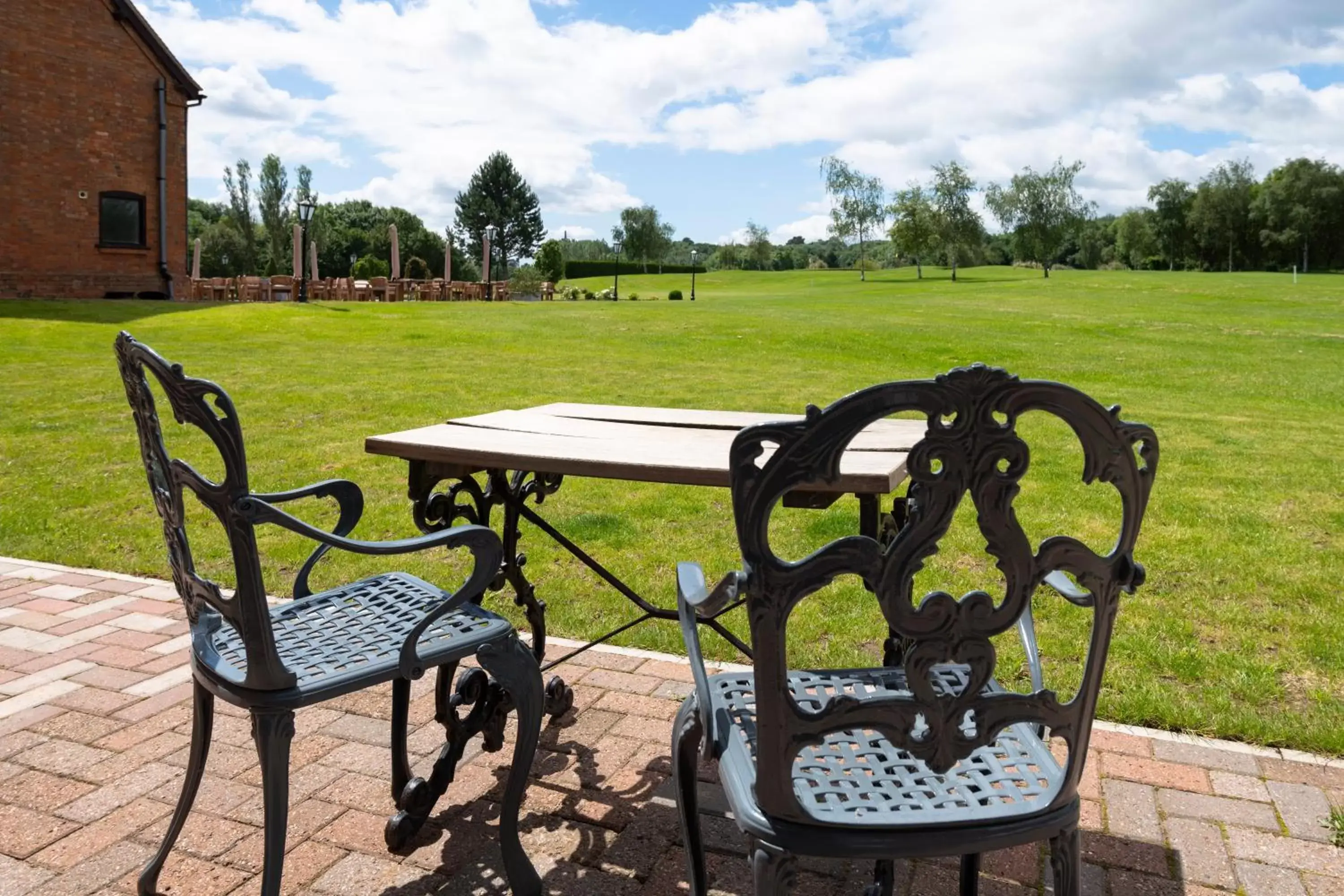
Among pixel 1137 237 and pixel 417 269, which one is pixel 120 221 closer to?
pixel 417 269

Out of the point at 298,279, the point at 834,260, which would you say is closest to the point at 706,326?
the point at 298,279

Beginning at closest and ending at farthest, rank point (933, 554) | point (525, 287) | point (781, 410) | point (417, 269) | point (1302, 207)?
1. point (933, 554)
2. point (781, 410)
3. point (525, 287)
4. point (417, 269)
5. point (1302, 207)

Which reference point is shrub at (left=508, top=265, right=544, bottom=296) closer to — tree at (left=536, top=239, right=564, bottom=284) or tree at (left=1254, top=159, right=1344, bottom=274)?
tree at (left=536, top=239, right=564, bottom=284)

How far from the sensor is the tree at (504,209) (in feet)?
249

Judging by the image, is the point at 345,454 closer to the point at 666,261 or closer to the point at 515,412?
the point at 515,412

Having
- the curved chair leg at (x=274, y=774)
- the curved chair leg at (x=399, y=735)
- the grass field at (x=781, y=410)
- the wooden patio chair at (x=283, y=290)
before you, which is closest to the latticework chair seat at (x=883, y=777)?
the curved chair leg at (x=274, y=774)

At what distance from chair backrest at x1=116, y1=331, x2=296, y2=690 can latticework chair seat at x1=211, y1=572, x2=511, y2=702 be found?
9 centimetres

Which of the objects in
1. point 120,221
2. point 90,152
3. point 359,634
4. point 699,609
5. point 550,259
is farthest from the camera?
point 550,259

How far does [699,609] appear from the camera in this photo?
1697mm

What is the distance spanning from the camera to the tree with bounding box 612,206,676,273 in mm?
63531

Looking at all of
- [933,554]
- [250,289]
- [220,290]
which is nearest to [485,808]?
[933,554]

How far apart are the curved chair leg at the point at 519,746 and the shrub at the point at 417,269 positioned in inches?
1540

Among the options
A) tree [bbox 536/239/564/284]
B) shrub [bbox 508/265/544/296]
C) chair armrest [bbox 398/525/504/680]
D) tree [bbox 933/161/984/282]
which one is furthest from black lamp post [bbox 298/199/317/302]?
tree [bbox 933/161/984/282]

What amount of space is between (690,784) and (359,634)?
0.90m
